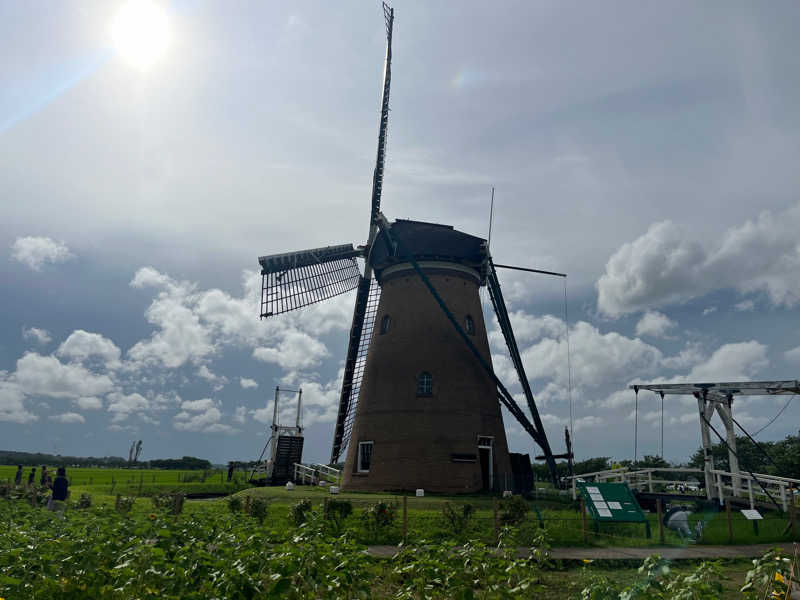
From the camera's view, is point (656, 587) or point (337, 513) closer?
point (656, 587)

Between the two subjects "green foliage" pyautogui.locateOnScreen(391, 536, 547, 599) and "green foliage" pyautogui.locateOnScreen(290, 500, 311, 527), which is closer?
"green foliage" pyautogui.locateOnScreen(391, 536, 547, 599)

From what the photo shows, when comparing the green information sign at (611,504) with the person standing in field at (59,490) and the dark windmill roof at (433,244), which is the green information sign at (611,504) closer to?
the dark windmill roof at (433,244)

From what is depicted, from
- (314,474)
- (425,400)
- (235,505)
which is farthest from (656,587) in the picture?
(314,474)

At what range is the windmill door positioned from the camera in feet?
71.1

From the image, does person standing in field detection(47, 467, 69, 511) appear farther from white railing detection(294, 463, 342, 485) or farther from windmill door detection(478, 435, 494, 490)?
windmill door detection(478, 435, 494, 490)

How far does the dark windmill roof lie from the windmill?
0.14ft

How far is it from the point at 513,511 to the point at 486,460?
22.8 feet

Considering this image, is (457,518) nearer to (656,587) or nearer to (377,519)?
(377,519)

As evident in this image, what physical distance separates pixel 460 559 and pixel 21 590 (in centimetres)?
417

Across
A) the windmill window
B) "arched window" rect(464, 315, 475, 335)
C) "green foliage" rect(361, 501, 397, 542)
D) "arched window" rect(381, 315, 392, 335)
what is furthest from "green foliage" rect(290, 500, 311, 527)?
"arched window" rect(464, 315, 475, 335)

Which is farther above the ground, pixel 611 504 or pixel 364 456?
pixel 364 456

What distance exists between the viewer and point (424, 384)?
70.9 ft

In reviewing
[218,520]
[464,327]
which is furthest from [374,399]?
[218,520]

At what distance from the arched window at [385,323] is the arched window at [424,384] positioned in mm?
2625
